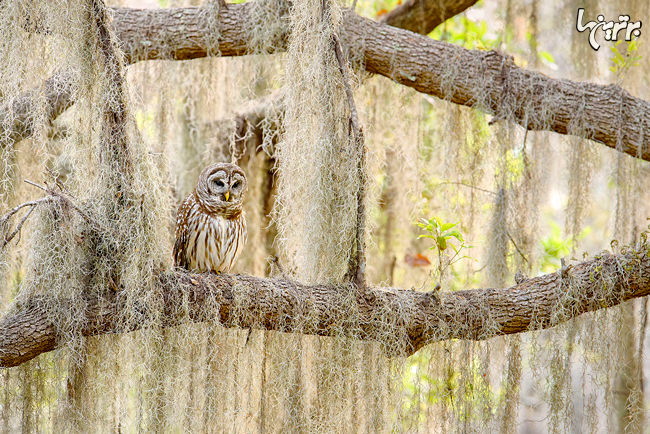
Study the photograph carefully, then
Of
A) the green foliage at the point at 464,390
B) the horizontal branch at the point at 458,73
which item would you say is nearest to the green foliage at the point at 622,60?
the horizontal branch at the point at 458,73

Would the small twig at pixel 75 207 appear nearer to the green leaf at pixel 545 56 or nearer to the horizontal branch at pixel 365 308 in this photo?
the horizontal branch at pixel 365 308

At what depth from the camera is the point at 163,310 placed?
3.41 metres

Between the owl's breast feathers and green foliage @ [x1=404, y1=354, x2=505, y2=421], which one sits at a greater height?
the owl's breast feathers

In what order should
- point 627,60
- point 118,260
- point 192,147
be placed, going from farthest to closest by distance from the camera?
1. point 192,147
2. point 627,60
3. point 118,260

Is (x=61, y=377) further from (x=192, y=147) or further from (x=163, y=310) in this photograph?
(x=192, y=147)

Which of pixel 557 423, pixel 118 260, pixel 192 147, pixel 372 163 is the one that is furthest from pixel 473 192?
pixel 118 260

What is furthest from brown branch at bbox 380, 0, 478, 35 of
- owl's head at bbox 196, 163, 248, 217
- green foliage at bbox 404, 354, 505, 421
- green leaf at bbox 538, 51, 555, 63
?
green foliage at bbox 404, 354, 505, 421

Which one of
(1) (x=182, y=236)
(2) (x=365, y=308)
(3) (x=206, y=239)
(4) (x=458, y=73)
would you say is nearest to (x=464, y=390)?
(2) (x=365, y=308)

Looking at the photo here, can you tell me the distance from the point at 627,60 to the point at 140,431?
3.53m

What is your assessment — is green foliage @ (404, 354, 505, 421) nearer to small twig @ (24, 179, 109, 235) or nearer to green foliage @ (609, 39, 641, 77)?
small twig @ (24, 179, 109, 235)

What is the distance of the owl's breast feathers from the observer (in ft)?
14.2

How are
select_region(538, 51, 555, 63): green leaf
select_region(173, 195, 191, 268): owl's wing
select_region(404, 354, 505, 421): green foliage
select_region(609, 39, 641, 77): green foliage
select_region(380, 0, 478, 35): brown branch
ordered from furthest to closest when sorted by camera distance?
1. select_region(538, 51, 555, 63): green leaf
2. select_region(380, 0, 478, 35): brown branch
3. select_region(609, 39, 641, 77): green foliage
4. select_region(173, 195, 191, 268): owl's wing
5. select_region(404, 354, 505, 421): green foliage

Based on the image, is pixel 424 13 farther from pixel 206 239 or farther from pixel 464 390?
pixel 464 390

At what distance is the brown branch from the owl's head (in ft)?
8.09
